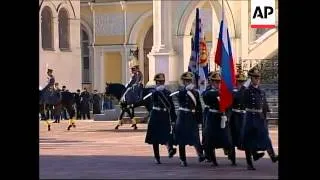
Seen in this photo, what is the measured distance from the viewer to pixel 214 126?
14766mm

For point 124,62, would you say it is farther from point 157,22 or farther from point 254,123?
point 254,123

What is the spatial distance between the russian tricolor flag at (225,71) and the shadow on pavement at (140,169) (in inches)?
47.8

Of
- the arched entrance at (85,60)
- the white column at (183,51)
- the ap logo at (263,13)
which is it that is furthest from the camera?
the arched entrance at (85,60)

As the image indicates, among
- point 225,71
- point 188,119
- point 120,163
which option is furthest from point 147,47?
point 225,71

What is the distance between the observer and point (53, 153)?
17891 mm

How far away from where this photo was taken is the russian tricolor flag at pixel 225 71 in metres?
14.4

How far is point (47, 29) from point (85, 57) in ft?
34.3

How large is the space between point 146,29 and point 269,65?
61.0 ft

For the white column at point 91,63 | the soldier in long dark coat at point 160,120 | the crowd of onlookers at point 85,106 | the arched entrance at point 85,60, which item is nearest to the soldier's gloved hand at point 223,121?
the soldier in long dark coat at point 160,120

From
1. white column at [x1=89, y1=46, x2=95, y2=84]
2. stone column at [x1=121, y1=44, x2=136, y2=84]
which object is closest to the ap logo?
stone column at [x1=121, y1=44, x2=136, y2=84]

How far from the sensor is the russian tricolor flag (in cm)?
1442

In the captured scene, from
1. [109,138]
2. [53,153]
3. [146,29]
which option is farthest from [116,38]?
[53,153]

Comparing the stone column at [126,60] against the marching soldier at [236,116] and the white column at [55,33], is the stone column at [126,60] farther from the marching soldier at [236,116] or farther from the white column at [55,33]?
the marching soldier at [236,116]
